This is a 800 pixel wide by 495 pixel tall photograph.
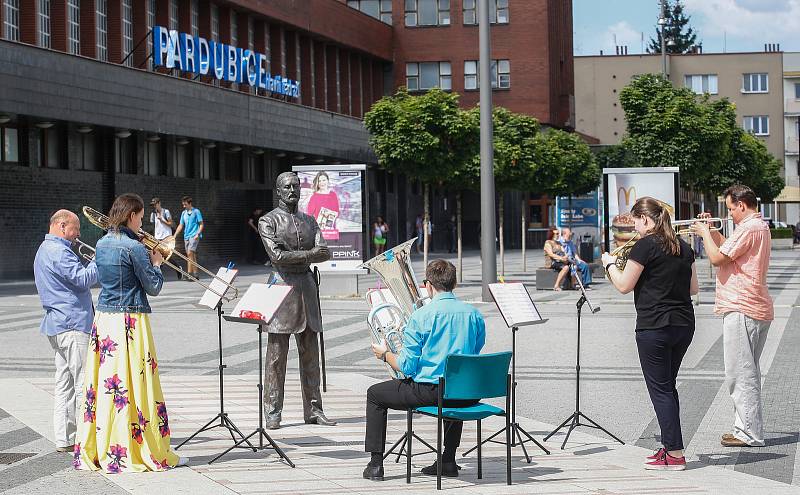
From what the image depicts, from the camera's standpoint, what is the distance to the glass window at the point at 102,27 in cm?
3738

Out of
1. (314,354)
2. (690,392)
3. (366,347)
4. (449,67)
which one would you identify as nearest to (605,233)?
(366,347)

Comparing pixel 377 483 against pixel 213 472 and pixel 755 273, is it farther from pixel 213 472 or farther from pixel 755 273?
pixel 755 273

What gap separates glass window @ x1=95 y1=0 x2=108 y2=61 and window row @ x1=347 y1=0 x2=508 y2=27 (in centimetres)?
2849

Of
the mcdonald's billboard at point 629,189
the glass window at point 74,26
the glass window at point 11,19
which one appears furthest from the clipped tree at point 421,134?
the glass window at point 74,26

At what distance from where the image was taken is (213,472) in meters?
8.46

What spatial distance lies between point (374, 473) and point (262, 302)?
4.83 ft

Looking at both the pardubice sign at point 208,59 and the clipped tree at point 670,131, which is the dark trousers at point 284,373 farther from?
the pardubice sign at point 208,59

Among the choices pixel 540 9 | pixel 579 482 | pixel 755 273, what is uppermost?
pixel 540 9

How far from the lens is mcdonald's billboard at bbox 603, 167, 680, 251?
24.4 meters

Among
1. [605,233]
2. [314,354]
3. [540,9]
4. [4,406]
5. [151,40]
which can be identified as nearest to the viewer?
[314,354]

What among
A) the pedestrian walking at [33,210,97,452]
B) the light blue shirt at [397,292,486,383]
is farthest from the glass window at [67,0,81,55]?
the light blue shirt at [397,292,486,383]

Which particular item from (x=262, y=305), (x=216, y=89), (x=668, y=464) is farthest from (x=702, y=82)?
(x=262, y=305)

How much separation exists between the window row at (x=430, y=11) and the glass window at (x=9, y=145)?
34.9 metres

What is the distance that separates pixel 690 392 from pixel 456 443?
4.23m
